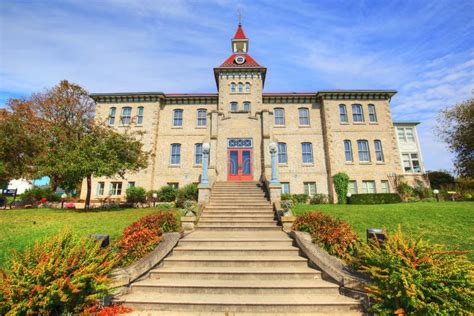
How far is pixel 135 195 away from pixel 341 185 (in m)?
18.3

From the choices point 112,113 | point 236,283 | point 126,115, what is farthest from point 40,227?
point 112,113

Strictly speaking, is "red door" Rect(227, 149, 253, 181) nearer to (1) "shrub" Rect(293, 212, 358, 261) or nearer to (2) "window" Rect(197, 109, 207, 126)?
(2) "window" Rect(197, 109, 207, 126)

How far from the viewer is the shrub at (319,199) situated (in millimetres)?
19406

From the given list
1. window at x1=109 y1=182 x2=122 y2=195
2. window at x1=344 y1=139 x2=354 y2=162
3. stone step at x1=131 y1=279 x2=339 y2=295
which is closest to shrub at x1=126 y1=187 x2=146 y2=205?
window at x1=109 y1=182 x2=122 y2=195

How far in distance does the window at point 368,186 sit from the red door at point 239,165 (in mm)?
11446

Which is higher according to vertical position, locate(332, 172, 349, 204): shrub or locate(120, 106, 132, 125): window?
locate(120, 106, 132, 125): window

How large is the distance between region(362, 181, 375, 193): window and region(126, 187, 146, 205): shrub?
67.6 ft

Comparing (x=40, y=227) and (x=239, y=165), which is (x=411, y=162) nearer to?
(x=239, y=165)

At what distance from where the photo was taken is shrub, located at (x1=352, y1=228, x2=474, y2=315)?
11.2ft

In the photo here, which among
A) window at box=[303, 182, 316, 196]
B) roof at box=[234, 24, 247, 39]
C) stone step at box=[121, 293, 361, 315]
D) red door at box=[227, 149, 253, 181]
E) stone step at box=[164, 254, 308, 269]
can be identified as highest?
roof at box=[234, 24, 247, 39]

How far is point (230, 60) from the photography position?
24.0m

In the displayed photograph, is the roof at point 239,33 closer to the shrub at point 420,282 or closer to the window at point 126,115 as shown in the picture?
the window at point 126,115

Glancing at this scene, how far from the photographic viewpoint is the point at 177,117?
23.0 metres

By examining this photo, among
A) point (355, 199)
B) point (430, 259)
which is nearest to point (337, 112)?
point (355, 199)
